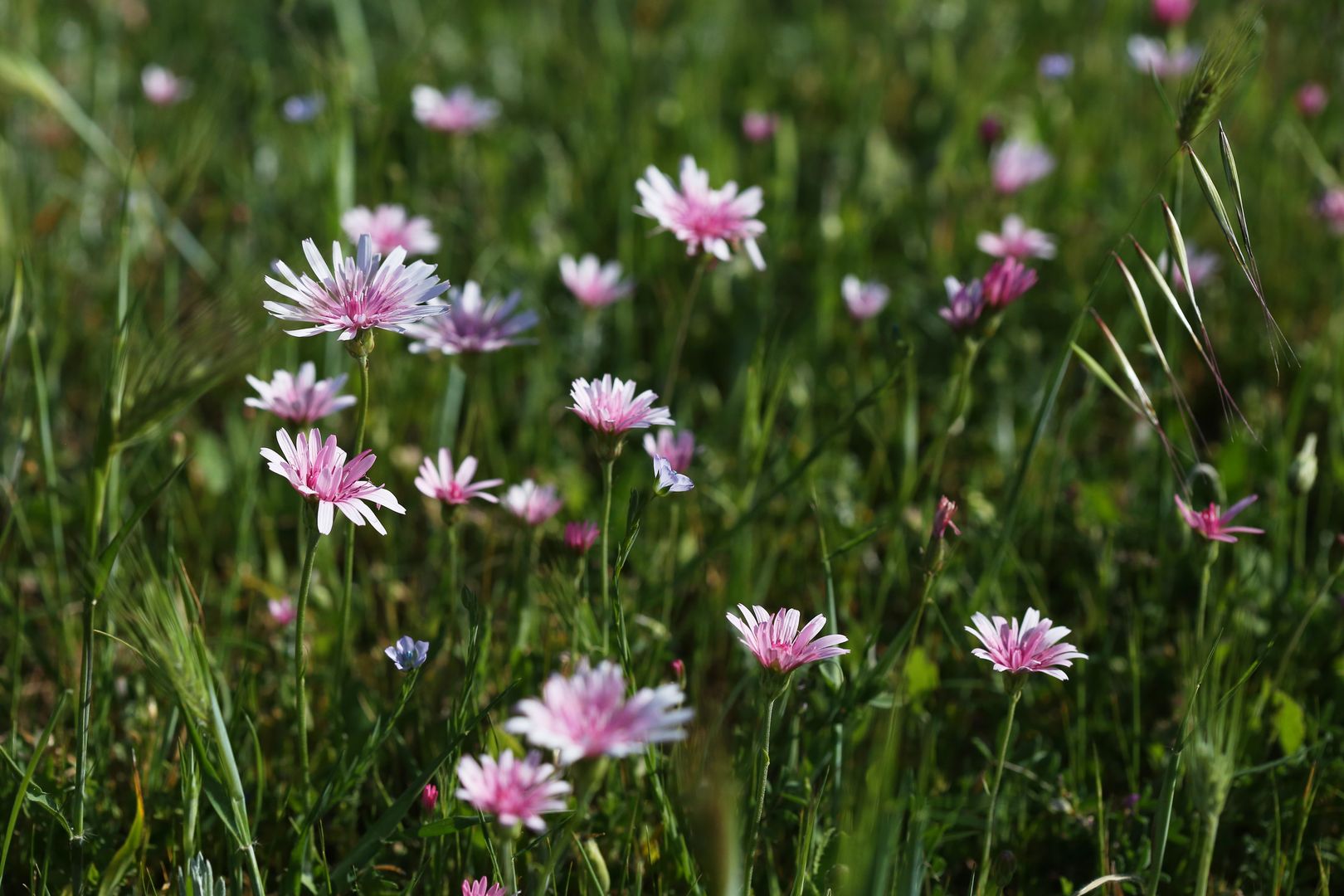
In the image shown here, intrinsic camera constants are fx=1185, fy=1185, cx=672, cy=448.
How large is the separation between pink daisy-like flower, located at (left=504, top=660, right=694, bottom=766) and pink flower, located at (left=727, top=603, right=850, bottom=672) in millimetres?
238

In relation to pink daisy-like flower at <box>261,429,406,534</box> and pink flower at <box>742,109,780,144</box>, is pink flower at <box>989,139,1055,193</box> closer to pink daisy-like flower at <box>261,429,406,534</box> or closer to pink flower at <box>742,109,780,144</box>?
pink flower at <box>742,109,780,144</box>

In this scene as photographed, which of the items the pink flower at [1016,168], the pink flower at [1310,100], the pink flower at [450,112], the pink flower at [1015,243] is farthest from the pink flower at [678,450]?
the pink flower at [1310,100]

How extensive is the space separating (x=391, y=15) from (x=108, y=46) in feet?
3.25

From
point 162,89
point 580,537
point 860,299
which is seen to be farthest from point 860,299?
point 162,89

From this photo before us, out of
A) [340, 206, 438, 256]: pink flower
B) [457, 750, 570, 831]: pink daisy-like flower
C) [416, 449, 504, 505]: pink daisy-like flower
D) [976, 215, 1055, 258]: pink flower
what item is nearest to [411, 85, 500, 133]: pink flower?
[340, 206, 438, 256]: pink flower

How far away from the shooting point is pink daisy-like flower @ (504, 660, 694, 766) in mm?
1137

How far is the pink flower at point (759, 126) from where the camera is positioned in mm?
3340

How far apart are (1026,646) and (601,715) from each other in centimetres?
63

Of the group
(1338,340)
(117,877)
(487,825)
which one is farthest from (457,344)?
(1338,340)

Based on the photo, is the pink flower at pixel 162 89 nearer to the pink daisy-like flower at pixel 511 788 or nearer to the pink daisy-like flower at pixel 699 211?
the pink daisy-like flower at pixel 699 211

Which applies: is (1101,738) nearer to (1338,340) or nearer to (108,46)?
(1338,340)

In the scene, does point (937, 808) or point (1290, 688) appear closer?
point (937, 808)

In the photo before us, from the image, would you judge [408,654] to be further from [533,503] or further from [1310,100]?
[1310,100]

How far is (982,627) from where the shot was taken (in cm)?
150
